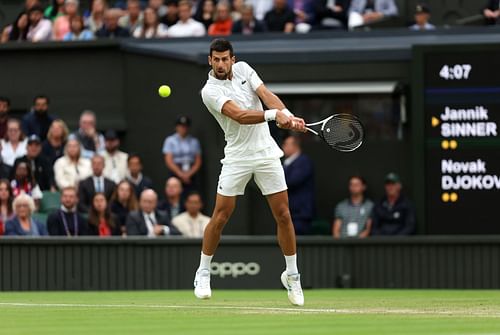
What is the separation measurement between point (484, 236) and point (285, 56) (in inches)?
144

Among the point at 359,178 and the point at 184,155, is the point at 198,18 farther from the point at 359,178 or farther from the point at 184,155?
the point at 359,178

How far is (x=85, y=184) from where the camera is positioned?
1822 centimetres

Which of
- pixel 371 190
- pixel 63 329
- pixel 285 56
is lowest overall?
pixel 63 329

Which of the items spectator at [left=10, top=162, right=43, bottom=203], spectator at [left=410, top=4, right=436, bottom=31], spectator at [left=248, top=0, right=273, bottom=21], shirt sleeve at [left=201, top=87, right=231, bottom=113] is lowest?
spectator at [left=10, top=162, right=43, bottom=203]

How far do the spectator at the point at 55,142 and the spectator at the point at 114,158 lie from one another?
0.57 meters

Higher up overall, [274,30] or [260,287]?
[274,30]

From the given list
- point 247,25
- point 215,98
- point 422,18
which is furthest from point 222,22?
point 215,98

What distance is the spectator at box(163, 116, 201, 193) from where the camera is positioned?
1919 centimetres

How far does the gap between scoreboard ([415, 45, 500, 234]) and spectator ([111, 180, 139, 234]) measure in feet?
11.9

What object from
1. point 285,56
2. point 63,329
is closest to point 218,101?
point 63,329

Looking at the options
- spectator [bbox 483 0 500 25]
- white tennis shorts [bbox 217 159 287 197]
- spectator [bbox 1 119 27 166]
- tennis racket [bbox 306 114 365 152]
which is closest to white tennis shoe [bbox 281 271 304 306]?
white tennis shorts [bbox 217 159 287 197]

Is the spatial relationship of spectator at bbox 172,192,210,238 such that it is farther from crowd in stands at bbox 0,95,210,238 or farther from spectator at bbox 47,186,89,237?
spectator at bbox 47,186,89,237

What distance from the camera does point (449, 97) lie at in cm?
1773

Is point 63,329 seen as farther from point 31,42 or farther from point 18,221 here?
point 31,42
